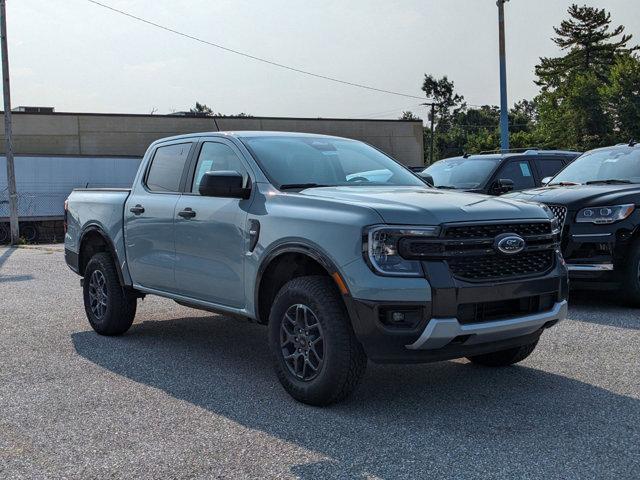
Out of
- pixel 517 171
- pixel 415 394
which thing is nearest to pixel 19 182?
pixel 517 171

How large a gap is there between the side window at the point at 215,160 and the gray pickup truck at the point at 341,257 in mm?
18

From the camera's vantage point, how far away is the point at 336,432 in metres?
4.38

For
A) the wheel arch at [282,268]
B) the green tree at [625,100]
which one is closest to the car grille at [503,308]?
the wheel arch at [282,268]

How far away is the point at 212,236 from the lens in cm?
577

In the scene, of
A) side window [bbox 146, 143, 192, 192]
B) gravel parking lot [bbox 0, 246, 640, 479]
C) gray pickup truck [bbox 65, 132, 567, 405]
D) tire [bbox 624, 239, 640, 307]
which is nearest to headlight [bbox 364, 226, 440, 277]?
gray pickup truck [bbox 65, 132, 567, 405]

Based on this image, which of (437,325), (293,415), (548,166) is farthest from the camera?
(548,166)

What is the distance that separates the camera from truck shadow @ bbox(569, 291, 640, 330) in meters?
7.62

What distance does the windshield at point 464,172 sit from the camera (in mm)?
11219

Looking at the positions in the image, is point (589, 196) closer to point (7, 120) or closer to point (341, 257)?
point (341, 257)

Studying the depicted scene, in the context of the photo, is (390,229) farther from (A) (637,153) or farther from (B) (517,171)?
(B) (517,171)

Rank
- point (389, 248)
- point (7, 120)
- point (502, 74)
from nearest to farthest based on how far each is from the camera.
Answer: point (389, 248) < point (502, 74) < point (7, 120)

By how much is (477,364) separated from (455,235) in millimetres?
1810

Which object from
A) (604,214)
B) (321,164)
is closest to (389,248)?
(321,164)

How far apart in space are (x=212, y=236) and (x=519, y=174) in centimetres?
699
